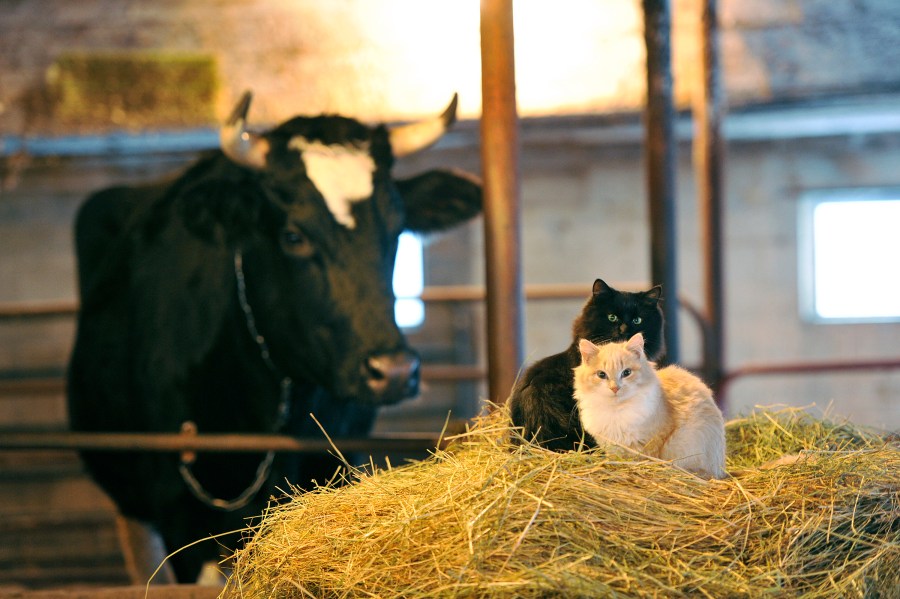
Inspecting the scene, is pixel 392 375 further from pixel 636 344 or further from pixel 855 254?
pixel 855 254

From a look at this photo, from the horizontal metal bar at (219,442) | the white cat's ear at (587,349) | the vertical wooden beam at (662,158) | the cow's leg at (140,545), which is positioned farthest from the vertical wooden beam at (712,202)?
the white cat's ear at (587,349)

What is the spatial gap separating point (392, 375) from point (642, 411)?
118cm

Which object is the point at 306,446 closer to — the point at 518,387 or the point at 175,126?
the point at 518,387

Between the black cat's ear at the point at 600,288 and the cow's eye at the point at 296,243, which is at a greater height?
the cow's eye at the point at 296,243

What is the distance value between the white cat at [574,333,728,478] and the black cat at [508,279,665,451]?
35 mm

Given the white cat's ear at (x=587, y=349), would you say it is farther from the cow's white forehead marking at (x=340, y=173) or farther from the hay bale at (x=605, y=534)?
the cow's white forehead marking at (x=340, y=173)

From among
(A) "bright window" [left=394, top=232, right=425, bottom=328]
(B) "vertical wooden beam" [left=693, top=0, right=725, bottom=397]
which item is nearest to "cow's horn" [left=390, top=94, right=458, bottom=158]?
(B) "vertical wooden beam" [left=693, top=0, right=725, bottom=397]

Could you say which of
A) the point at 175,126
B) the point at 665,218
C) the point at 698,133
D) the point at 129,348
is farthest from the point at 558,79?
the point at 129,348

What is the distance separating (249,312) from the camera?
300 centimetres

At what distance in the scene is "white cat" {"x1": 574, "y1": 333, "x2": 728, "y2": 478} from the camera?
55.3 inches

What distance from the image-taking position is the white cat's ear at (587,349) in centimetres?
141

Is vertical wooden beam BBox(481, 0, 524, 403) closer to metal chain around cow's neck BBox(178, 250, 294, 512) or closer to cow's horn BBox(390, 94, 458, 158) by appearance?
cow's horn BBox(390, 94, 458, 158)

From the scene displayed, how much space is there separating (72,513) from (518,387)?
4.86m

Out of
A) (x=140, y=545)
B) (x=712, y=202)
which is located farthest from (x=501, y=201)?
(x=140, y=545)
